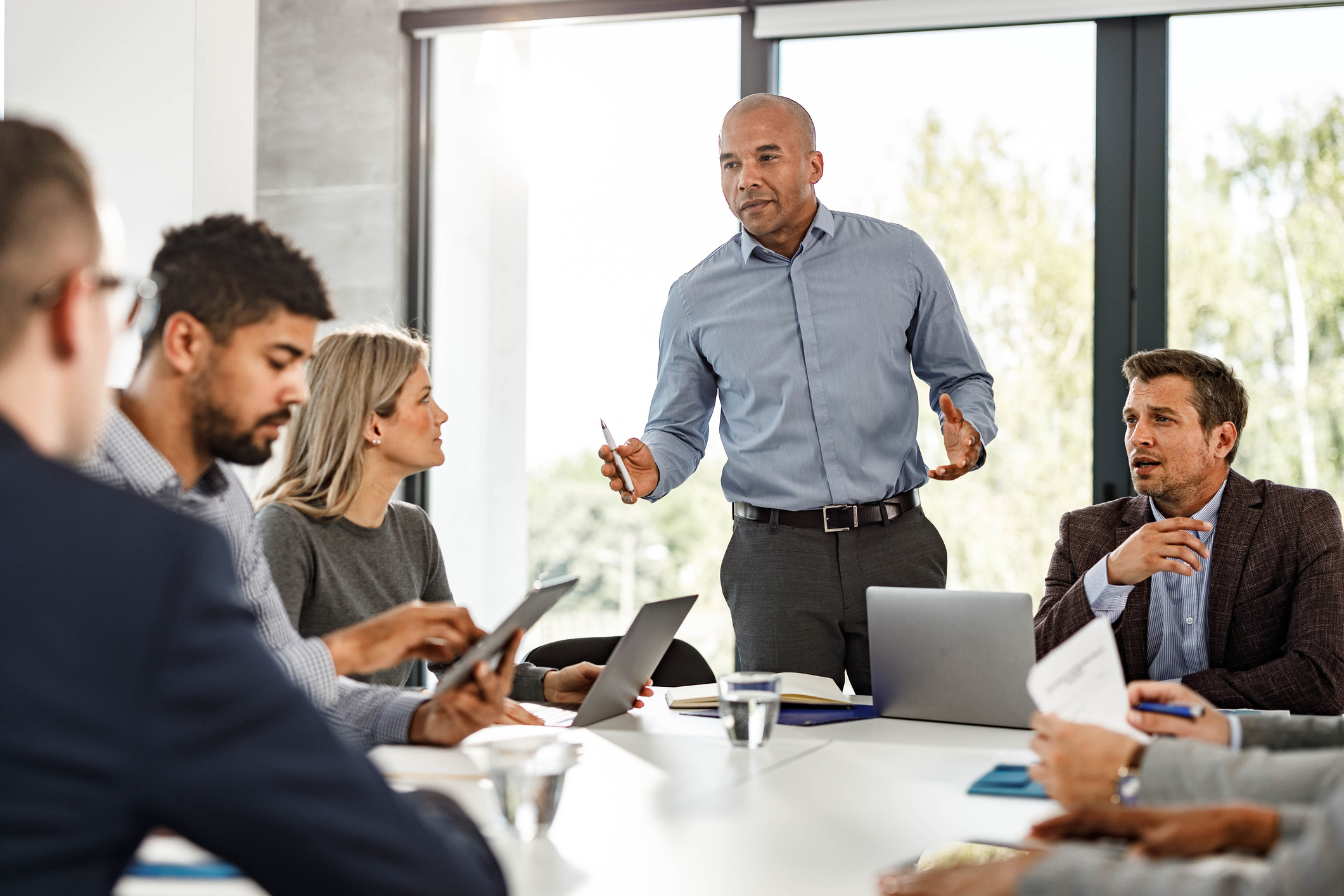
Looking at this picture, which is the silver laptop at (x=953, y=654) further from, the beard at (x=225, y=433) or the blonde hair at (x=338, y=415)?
the blonde hair at (x=338, y=415)

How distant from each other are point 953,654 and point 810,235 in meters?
1.41

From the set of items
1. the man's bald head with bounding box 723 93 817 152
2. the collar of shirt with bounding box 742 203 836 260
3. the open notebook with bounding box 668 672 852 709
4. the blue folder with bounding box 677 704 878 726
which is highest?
the man's bald head with bounding box 723 93 817 152

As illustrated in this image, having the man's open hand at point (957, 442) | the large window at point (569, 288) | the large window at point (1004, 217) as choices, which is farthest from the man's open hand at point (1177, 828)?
the large window at point (569, 288)

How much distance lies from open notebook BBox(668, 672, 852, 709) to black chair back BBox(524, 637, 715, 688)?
1.41 feet

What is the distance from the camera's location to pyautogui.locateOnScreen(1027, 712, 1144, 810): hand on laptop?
4.45 feet

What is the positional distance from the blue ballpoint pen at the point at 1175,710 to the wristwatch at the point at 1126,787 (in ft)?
0.80

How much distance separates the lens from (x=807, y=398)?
293 centimetres


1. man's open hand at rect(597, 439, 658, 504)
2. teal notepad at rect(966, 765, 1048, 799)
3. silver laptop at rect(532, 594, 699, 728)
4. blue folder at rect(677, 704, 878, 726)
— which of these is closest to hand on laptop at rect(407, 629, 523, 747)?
silver laptop at rect(532, 594, 699, 728)

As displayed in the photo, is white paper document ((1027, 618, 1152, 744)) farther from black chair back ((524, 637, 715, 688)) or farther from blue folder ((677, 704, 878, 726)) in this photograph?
black chair back ((524, 637, 715, 688))

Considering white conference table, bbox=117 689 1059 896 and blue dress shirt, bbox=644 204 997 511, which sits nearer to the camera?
white conference table, bbox=117 689 1059 896

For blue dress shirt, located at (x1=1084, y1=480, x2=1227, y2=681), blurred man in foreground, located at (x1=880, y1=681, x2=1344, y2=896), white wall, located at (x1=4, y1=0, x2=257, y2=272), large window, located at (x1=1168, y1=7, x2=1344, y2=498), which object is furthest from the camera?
large window, located at (x1=1168, y1=7, x2=1344, y2=498)

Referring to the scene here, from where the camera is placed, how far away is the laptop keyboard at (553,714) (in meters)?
1.99

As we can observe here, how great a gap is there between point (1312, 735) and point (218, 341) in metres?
1.53

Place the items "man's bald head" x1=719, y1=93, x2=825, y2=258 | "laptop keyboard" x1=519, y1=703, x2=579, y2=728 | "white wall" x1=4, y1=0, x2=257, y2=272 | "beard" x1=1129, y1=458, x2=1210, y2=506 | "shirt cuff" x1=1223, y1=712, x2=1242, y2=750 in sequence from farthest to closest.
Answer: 1. "white wall" x1=4, y1=0, x2=257, y2=272
2. "man's bald head" x1=719, y1=93, x2=825, y2=258
3. "beard" x1=1129, y1=458, x2=1210, y2=506
4. "laptop keyboard" x1=519, y1=703, x2=579, y2=728
5. "shirt cuff" x1=1223, y1=712, x2=1242, y2=750
